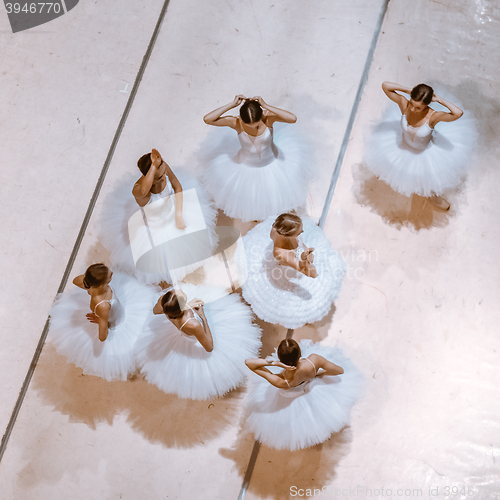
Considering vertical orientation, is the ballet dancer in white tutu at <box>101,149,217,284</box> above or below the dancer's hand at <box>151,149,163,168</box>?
below

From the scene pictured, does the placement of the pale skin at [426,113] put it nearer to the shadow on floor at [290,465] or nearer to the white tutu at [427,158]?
the white tutu at [427,158]

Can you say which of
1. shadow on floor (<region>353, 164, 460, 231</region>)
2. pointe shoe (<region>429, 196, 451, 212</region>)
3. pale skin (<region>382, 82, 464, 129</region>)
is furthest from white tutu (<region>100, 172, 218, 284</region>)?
pointe shoe (<region>429, 196, 451, 212</region>)

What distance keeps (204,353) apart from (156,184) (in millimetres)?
1034

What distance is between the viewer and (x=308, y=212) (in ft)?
11.4

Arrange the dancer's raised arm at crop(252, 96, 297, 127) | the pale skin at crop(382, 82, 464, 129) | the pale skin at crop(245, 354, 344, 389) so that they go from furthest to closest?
the dancer's raised arm at crop(252, 96, 297, 127)
the pale skin at crop(382, 82, 464, 129)
the pale skin at crop(245, 354, 344, 389)

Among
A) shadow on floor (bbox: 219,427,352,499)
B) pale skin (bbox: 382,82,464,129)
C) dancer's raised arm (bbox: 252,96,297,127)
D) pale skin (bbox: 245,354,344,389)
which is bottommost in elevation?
shadow on floor (bbox: 219,427,352,499)

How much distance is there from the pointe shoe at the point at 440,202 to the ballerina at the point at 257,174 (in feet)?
2.96

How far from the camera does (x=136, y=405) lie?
3295mm

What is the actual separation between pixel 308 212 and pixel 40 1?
2847 mm

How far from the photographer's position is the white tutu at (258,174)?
3168mm

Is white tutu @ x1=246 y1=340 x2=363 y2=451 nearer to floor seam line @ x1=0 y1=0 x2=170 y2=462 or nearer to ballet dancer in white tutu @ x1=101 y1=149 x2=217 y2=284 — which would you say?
ballet dancer in white tutu @ x1=101 y1=149 x2=217 y2=284

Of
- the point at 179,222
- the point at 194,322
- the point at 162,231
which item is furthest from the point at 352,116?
the point at 194,322

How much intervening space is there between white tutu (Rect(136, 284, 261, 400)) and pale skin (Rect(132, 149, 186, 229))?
539 mm

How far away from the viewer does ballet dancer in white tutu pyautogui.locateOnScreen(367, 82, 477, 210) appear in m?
3.09
